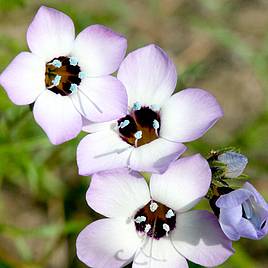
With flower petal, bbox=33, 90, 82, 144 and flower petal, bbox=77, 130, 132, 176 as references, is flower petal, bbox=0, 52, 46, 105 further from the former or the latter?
flower petal, bbox=77, 130, 132, 176

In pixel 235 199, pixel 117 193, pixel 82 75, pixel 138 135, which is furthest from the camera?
pixel 82 75

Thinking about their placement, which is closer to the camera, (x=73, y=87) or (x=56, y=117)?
(x=56, y=117)

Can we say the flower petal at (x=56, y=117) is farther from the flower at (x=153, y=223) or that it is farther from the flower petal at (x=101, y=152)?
the flower at (x=153, y=223)

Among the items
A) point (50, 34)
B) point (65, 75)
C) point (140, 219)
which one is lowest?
point (140, 219)

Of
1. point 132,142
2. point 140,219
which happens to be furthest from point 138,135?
point 140,219

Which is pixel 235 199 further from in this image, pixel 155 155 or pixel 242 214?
pixel 155 155

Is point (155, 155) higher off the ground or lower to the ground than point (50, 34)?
lower
